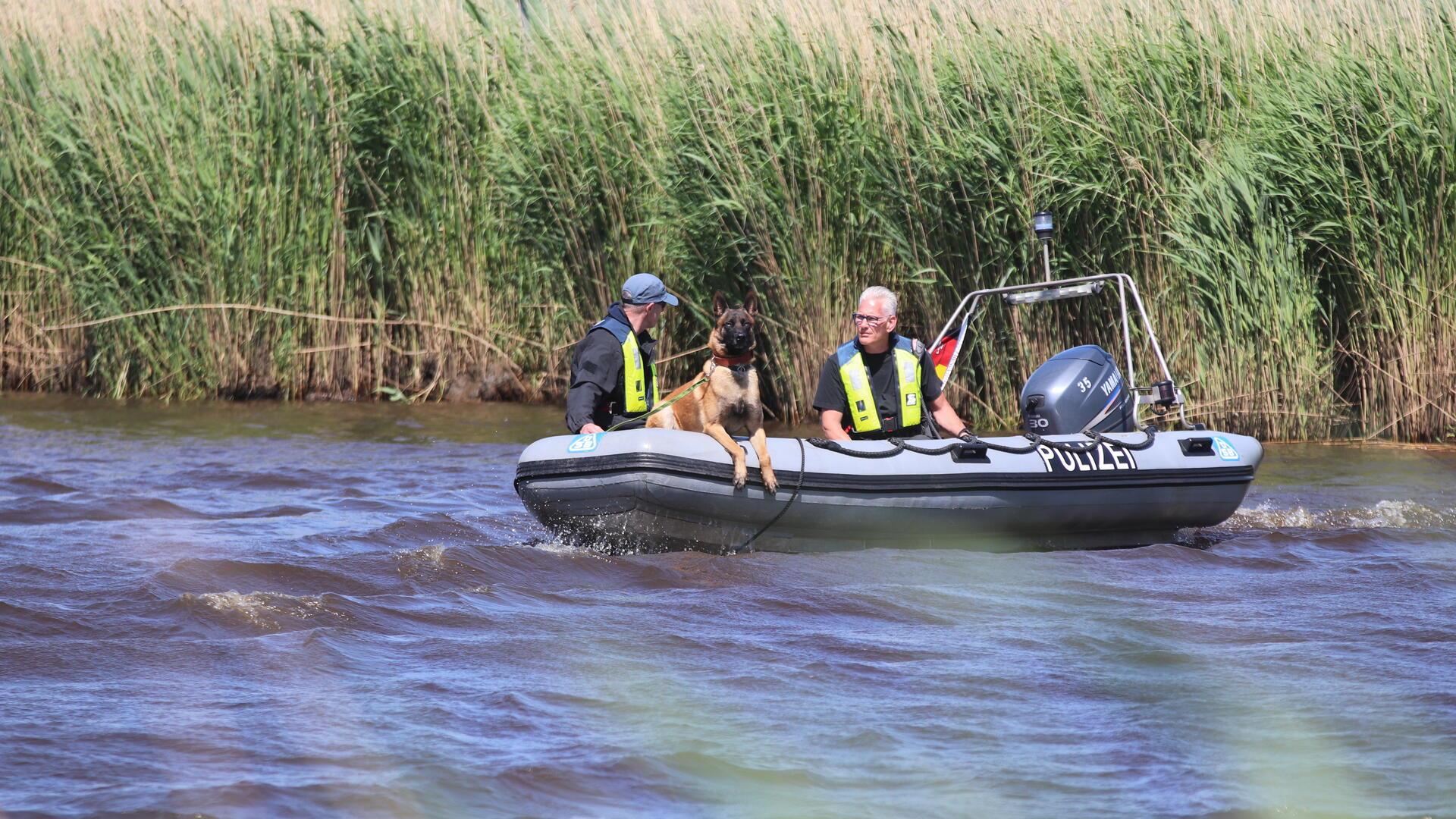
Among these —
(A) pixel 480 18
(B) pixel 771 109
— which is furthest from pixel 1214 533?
(A) pixel 480 18

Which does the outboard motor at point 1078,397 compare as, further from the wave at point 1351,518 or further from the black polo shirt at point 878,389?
the wave at point 1351,518

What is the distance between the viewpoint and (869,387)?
7.20 meters

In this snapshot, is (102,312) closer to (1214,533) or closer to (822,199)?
(822,199)

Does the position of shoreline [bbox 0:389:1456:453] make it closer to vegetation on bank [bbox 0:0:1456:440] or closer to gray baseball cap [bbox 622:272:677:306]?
vegetation on bank [bbox 0:0:1456:440]

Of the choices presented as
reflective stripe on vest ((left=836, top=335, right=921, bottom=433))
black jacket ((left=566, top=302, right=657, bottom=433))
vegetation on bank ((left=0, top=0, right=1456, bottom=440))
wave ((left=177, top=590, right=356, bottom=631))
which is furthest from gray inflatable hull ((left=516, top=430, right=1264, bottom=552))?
vegetation on bank ((left=0, top=0, right=1456, bottom=440))

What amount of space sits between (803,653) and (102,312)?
7348 millimetres

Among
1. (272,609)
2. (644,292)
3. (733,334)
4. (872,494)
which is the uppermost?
(644,292)

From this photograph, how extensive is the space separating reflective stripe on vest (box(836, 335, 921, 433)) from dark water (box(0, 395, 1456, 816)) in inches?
26.3

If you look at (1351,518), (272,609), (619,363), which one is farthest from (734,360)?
(1351,518)

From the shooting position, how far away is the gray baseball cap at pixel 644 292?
7.00m

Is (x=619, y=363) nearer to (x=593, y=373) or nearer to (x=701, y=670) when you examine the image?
(x=593, y=373)

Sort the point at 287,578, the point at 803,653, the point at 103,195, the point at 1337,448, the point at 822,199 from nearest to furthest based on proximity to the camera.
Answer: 1. the point at 803,653
2. the point at 287,578
3. the point at 1337,448
4. the point at 822,199
5. the point at 103,195

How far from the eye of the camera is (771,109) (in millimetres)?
9984

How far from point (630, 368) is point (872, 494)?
3.71ft
